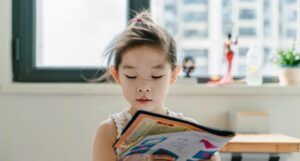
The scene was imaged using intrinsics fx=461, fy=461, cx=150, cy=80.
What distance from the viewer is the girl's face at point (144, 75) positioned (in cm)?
117

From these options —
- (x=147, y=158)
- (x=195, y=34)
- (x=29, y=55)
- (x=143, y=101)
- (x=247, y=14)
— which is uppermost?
(x=247, y=14)

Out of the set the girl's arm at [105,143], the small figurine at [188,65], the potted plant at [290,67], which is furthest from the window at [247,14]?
the girl's arm at [105,143]

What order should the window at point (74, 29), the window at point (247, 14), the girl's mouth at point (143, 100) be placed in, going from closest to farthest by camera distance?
the girl's mouth at point (143, 100) < the window at point (74, 29) < the window at point (247, 14)

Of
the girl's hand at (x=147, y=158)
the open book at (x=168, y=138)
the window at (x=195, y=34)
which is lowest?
the girl's hand at (x=147, y=158)

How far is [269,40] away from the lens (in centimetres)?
251

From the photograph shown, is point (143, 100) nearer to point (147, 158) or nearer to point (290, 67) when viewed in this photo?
point (147, 158)

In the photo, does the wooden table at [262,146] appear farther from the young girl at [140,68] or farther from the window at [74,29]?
the window at [74,29]

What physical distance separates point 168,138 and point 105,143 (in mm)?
267

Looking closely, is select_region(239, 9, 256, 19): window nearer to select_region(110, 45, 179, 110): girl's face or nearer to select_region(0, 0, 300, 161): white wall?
select_region(0, 0, 300, 161): white wall

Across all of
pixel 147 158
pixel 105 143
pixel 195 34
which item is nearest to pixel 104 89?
pixel 195 34

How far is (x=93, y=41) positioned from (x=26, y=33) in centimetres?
34

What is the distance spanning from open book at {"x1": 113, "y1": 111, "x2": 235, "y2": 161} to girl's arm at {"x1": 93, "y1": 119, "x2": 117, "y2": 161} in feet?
0.48

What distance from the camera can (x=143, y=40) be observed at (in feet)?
3.92

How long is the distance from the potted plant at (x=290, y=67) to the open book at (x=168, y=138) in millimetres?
1351
